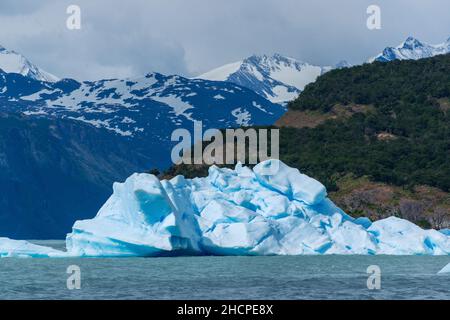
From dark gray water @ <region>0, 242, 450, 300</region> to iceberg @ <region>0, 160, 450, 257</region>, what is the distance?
1.27 m

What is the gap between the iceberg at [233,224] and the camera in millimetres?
67000

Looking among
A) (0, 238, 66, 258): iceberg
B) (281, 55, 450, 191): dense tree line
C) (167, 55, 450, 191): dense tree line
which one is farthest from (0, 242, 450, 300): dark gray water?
(167, 55, 450, 191): dense tree line

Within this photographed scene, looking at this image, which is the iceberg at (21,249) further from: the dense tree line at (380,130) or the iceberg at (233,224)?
the dense tree line at (380,130)

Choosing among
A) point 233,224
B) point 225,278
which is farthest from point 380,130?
point 225,278

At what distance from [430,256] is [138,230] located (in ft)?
76.1

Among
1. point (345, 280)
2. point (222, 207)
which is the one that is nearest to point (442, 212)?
point (222, 207)

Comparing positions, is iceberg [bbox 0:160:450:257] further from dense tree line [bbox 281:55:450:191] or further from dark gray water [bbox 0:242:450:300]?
dense tree line [bbox 281:55:450:191]

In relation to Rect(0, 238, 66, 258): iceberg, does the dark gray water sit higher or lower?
lower

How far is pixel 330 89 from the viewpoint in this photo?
156375mm

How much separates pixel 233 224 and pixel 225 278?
55.0 ft

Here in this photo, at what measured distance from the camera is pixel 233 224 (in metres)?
71.8

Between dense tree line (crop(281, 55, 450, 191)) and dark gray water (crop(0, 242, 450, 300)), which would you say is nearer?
dark gray water (crop(0, 242, 450, 300))

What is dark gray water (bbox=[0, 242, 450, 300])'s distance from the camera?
46.8 metres

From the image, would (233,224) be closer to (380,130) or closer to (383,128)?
(380,130)
